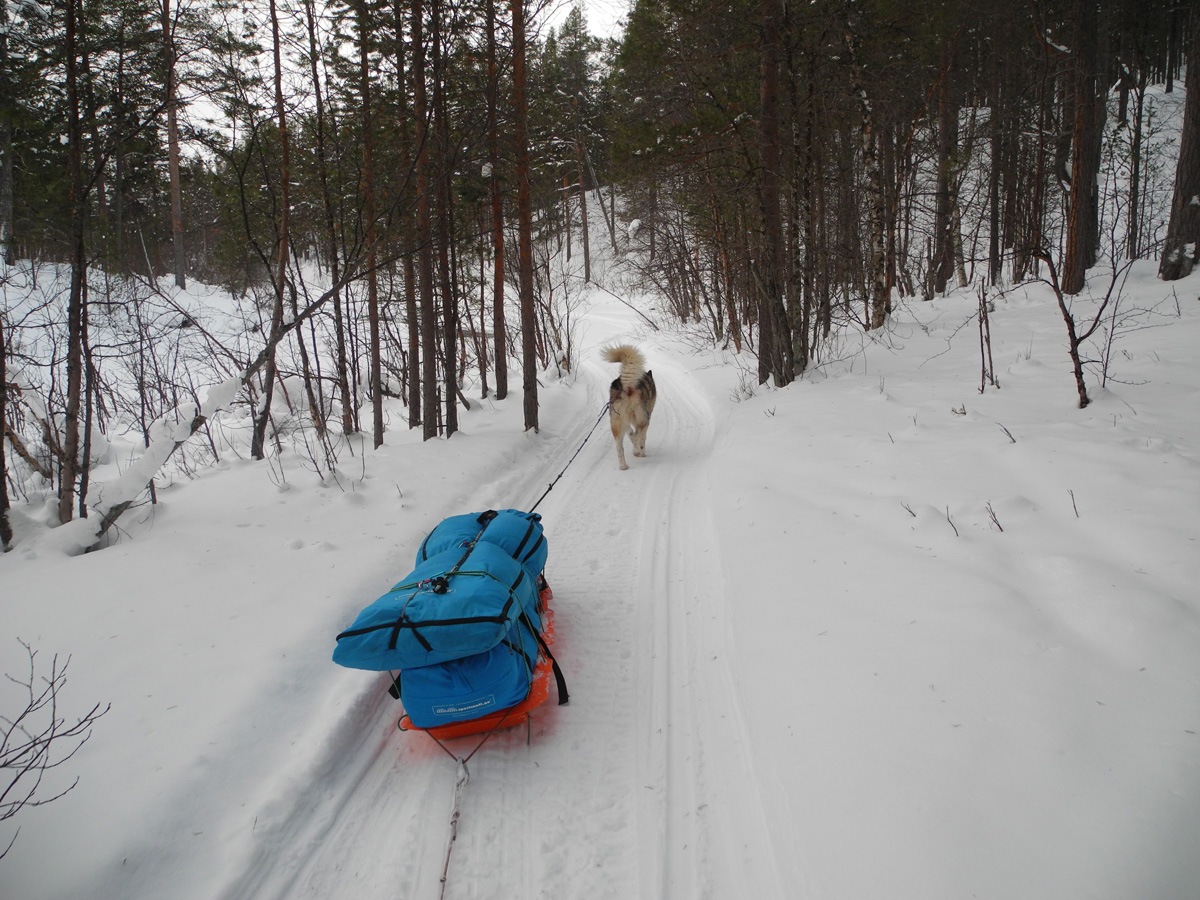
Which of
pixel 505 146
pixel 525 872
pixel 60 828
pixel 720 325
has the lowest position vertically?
pixel 525 872

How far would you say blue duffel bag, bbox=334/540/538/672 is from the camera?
104 inches

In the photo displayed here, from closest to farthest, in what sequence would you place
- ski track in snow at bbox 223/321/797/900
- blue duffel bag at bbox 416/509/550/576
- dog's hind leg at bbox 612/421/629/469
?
ski track in snow at bbox 223/321/797/900
blue duffel bag at bbox 416/509/550/576
dog's hind leg at bbox 612/421/629/469

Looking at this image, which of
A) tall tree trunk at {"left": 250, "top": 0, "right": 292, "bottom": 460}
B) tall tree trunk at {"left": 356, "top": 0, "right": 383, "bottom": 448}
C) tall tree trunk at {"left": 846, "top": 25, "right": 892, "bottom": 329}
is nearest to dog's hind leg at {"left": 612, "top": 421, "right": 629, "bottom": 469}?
tall tree trunk at {"left": 356, "top": 0, "right": 383, "bottom": 448}

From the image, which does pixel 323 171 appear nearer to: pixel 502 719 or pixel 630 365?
pixel 630 365

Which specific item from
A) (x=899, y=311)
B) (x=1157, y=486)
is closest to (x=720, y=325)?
(x=899, y=311)

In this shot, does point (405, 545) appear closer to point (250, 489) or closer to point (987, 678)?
point (250, 489)

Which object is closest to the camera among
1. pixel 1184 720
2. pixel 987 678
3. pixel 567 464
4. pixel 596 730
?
pixel 1184 720

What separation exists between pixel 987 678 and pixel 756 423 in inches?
215

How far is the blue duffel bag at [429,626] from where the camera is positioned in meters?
2.65

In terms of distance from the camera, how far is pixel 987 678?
2.65 metres

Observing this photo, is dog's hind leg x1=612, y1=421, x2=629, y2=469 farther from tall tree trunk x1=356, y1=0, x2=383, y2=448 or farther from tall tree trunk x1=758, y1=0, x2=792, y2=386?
tall tree trunk x1=356, y1=0, x2=383, y2=448

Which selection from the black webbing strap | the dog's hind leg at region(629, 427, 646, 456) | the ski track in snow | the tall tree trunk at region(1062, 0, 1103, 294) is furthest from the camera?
the tall tree trunk at region(1062, 0, 1103, 294)

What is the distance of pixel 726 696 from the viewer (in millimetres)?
3182

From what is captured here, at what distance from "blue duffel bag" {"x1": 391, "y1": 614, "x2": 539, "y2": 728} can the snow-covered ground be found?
0.31 m
